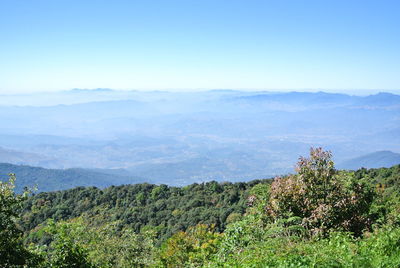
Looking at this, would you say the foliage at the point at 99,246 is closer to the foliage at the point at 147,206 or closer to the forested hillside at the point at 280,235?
the forested hillside at the point at 280,235

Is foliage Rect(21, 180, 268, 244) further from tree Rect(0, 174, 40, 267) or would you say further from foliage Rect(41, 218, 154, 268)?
tree Rect(0, 174, 40, 267)

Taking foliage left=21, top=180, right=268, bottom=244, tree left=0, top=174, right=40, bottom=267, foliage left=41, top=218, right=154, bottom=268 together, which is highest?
tree left=0, top=174, right=40, bottom=267

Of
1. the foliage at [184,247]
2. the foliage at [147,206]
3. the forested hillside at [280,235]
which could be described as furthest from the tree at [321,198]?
the foliage at [147,206]

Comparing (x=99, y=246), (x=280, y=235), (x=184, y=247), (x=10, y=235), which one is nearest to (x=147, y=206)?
(x=99, y=246)

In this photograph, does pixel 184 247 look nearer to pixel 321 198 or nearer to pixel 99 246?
pixel 99 246

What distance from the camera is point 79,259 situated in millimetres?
13000

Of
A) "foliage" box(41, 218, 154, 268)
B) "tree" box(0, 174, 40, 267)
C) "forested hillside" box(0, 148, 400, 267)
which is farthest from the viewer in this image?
"foliage" box(41, 218, 154, 268)

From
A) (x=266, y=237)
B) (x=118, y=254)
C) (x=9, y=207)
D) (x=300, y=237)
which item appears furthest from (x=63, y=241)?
(x=300, y=237)

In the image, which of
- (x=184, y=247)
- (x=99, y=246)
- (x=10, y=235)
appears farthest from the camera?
(x=99, y=246)

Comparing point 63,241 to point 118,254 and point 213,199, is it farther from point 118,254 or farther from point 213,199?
point 213,199

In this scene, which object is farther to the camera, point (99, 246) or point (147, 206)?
point (147, 206)

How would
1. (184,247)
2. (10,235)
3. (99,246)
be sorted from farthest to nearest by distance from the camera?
(99,246), (184,247), (10,235)

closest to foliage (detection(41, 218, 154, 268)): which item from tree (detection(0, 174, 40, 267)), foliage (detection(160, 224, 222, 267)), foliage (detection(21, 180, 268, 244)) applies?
tree (detection(0, 174, 40, 267))

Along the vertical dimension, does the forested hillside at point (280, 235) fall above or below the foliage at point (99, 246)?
above
